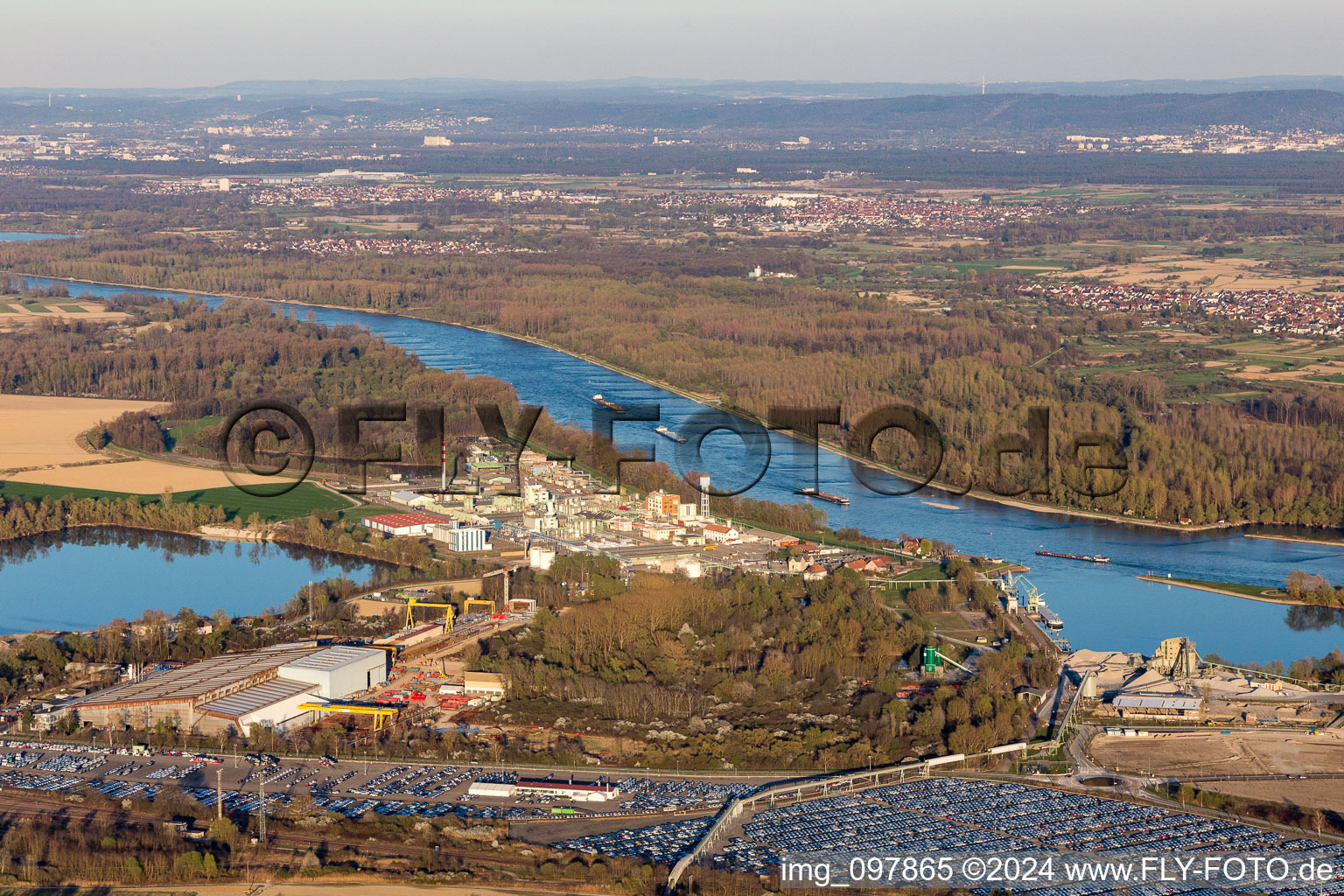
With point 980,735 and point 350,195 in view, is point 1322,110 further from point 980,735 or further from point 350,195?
point 980,735

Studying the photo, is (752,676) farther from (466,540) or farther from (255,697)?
(466,540)

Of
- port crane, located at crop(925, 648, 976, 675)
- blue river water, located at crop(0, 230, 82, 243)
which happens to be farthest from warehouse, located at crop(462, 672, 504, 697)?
blue river water, located at crop(0, 230, 82, 243)

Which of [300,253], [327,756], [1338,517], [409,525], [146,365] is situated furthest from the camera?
[300,253]

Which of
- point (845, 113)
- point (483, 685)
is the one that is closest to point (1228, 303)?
point (483, 685)

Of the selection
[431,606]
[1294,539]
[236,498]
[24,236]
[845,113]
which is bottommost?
[1294,539]

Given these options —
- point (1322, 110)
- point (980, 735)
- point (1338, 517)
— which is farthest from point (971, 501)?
point (1322, 110)

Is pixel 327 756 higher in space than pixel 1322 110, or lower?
lower

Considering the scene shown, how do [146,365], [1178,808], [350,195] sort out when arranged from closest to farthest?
[1178,808], [146,365], [350,195]

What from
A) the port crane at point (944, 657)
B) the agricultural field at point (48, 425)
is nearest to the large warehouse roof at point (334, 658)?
the port crane at point (944, 657)
